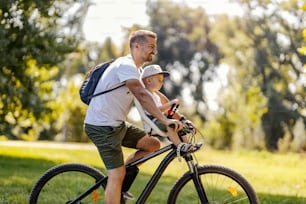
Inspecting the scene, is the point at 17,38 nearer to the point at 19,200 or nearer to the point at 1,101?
the point at 1,101

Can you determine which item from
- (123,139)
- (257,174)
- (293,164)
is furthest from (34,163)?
(123,139)

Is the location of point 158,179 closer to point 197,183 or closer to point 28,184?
point 197,183

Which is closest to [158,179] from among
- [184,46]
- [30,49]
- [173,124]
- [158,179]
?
[158,179]

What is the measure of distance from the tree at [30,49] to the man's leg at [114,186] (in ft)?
30.8

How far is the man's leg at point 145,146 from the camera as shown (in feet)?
18.1

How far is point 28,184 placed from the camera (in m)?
9.47

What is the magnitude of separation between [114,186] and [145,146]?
40cm

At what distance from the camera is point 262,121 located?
27.5 m

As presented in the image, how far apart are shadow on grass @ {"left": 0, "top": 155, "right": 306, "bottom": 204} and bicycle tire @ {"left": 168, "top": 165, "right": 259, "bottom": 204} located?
2.42m

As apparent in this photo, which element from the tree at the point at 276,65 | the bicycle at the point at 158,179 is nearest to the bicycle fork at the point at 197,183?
the bicycle at the point at 158,179

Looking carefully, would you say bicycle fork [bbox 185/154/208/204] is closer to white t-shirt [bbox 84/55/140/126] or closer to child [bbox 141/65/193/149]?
child [bbox 141/65/193/149]

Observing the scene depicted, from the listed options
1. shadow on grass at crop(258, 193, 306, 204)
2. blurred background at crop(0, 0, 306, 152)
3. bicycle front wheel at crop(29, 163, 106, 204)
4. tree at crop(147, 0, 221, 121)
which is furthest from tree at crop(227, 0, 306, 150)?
bicycle front wheel at crop(29, 163, 106, 204)

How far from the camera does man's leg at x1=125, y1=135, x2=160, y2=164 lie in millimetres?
5504

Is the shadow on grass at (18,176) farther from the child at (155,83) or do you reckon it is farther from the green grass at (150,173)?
the child at (155,83)
